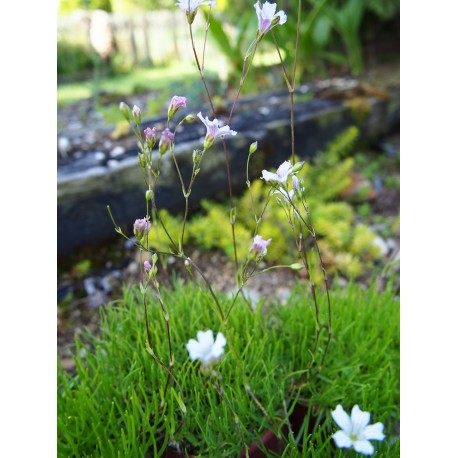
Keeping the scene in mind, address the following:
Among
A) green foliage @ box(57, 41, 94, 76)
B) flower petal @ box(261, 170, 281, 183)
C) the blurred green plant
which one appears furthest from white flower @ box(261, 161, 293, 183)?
green foliage @ box(57, 41, 94, 76)

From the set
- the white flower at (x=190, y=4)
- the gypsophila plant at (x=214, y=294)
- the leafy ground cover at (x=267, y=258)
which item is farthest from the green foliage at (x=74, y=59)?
the white flower at (x=190, y=4)

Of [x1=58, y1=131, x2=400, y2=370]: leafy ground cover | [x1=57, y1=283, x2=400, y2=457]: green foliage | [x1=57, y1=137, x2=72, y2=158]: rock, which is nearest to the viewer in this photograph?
[x1=57, y1=283, x2=400, y2=457]: green foliage

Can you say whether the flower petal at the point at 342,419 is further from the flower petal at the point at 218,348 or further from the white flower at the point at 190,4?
the white flower at the point at 190,4

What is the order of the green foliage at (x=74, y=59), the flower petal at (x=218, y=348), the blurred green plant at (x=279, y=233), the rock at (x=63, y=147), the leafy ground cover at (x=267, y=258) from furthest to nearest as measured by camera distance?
the green foliage at (x=74, y=59) < the rock at (x=63, y=147) < the blurred green plant at (x=279, y=233) < the leafy ground cover at (x=267, y=258) < the flower petal at (x=218, y=348)

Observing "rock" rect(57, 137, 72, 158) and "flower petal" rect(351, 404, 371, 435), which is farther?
"rock" rect(57, 137, 72, 158)

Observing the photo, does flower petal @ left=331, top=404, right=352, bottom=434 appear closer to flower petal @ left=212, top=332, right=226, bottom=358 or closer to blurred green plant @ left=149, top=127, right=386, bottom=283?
flower petal @ left=212, top=332, right=226, bottom=358

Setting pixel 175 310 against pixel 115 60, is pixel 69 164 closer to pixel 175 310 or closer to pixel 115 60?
pixel 175 310

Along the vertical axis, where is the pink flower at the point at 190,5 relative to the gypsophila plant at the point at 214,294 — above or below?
above
